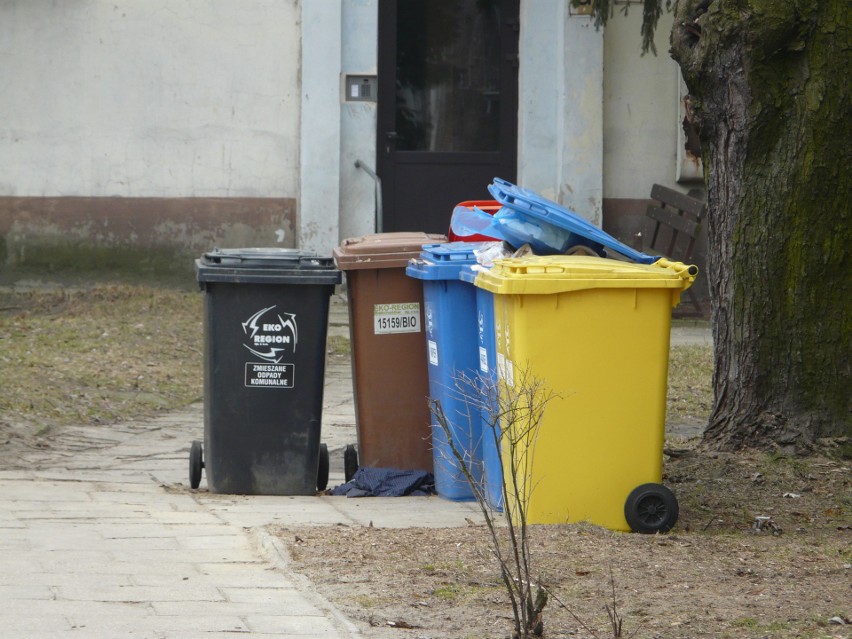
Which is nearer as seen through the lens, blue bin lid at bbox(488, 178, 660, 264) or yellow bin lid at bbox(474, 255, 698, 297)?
yellow bin lid at bbox(474, 255, 698, 297)

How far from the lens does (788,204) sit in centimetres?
642

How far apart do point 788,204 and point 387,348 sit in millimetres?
2084

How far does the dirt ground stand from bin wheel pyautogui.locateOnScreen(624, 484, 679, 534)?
0.36 feet

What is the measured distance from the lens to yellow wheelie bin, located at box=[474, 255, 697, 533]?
5574mm

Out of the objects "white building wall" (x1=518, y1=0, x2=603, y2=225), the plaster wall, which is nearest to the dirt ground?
"white building wall" (x1=518, y1=0, x2=603, y2=225)

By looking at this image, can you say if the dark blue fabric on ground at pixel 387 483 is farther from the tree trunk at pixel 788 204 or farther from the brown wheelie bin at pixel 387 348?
the tree trunk at pixel 788 204

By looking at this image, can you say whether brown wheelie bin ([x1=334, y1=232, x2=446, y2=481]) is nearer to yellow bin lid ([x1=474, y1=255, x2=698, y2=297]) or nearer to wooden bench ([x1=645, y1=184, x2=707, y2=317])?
yellow bin lid ([x1=474, y1=255, x2=698, y2=297])

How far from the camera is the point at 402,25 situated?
45.8ft

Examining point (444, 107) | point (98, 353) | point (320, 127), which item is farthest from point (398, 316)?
point (444, 107)

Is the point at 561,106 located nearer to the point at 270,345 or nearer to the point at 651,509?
the point at 270,345

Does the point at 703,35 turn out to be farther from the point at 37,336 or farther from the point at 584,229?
the point at 37,336

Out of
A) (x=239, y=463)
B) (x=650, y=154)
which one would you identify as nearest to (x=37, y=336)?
(x=239, y=463)

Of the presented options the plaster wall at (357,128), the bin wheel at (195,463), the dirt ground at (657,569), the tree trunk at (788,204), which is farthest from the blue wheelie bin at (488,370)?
the plaster wall at (357,128)

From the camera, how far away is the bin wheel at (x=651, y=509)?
5.64m
